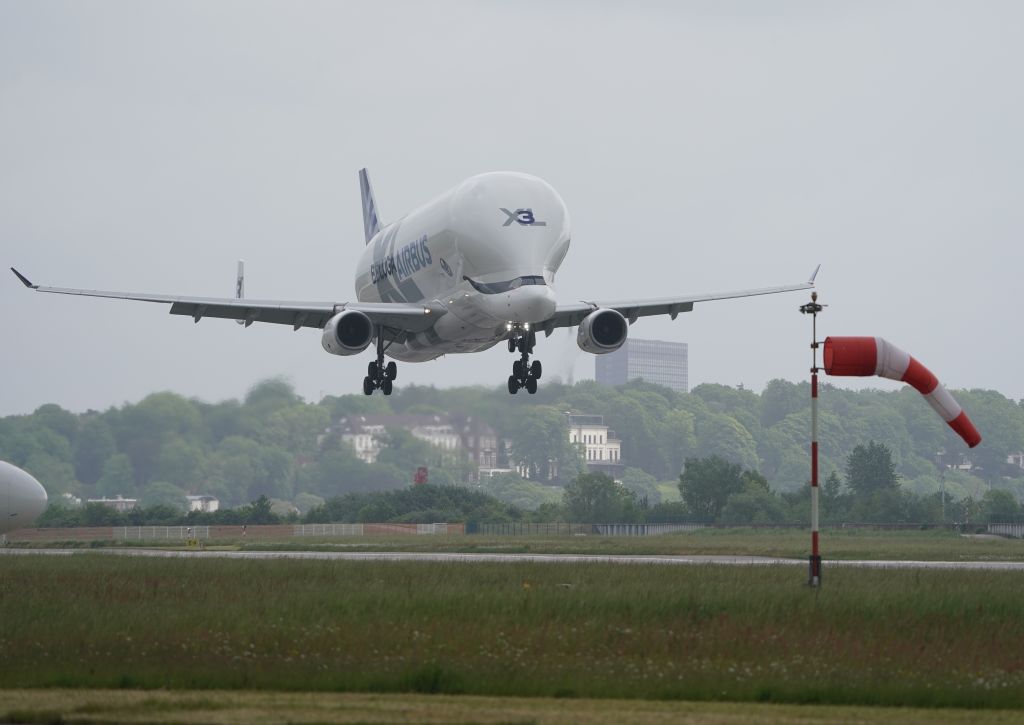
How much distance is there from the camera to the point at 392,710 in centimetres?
1864

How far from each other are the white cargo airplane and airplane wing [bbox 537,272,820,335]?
45 mm

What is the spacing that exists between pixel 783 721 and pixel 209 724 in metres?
6.29

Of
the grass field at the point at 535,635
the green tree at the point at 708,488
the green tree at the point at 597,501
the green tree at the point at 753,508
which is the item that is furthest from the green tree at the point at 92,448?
the grass field at the point at 535,635

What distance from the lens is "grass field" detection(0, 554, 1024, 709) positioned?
21.3 metres

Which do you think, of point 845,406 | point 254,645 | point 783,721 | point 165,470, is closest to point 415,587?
point 254,645

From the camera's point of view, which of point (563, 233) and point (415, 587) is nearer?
point (415, 587)

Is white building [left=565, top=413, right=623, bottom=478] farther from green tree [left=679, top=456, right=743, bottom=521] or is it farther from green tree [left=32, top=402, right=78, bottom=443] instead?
green tree [left=32, top=402, right=78, bottom=443]

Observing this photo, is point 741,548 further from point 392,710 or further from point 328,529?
point 392,710

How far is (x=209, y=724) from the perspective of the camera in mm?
17062

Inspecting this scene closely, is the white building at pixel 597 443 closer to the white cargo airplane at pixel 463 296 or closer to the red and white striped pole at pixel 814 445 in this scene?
the white cargo airplane at pixel 463 296

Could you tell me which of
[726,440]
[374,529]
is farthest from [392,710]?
[726,440]

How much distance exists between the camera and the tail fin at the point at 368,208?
6831 cm

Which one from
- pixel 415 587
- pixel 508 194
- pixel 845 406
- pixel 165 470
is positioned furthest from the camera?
pixel 845 406

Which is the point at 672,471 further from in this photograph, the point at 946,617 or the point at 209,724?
the point at 209,724
